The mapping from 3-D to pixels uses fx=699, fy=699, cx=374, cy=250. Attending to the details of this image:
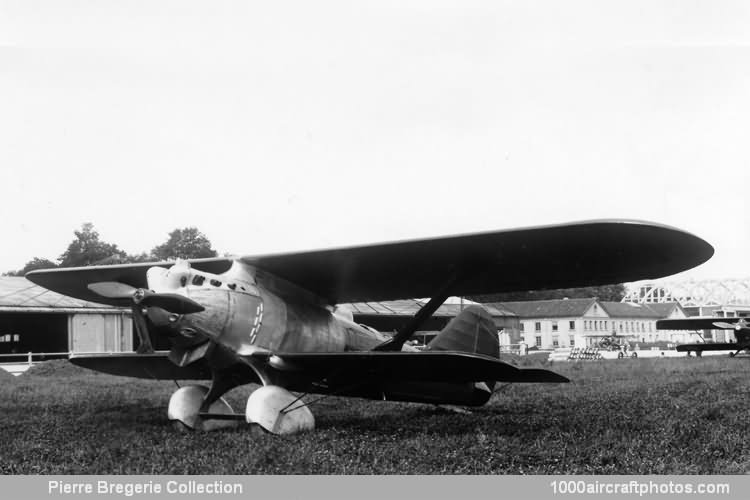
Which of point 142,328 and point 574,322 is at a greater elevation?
point 142,328

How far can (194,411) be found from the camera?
9250mm

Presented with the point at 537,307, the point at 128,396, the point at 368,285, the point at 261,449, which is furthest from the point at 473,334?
the point at 537,307

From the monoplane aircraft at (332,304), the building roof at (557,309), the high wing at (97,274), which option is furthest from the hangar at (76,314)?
the building roof at (557,309)

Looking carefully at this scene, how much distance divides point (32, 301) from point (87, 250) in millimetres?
50588

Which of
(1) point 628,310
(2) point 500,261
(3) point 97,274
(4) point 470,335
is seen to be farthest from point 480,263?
(1) point 628,310

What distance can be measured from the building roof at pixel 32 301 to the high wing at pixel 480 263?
17.2m

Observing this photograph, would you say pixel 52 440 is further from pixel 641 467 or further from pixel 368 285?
pixel 641 467

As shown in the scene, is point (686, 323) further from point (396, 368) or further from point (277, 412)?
point (277, 412)

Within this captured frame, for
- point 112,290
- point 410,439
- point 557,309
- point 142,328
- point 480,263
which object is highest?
point 480,263

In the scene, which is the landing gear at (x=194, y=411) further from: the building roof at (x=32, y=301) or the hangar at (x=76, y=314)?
the hangar at (x=76, y=314)

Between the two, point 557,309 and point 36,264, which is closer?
point 36,264

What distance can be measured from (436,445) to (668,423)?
351cm

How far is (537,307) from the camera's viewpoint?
78.3 meters

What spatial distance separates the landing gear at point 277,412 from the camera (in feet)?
26.6
